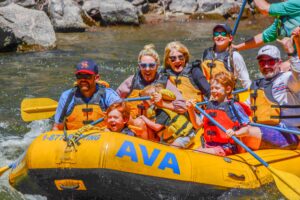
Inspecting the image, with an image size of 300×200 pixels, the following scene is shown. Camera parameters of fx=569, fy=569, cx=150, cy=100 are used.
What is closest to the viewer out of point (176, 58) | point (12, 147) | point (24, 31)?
point (176, 58)

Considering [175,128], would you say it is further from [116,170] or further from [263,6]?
[263,6]

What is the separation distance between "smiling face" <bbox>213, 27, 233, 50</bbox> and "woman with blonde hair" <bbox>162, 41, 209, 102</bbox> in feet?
1.44

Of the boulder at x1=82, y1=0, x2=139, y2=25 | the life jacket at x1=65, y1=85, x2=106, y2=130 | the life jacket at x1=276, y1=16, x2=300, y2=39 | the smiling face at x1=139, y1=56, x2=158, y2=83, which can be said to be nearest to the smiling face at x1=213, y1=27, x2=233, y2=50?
the life jacket at x1=276, y1=16, x2=300, y2=39

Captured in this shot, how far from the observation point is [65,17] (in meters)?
14.0

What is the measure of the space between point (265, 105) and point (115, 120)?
1371 mm

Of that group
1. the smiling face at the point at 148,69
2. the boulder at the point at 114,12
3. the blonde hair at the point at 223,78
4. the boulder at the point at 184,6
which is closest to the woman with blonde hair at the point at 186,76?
the smiling face at the point at 148,69

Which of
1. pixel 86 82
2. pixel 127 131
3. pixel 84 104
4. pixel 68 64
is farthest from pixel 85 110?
pixel 68 64

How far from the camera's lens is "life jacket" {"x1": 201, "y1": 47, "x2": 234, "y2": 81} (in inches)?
229

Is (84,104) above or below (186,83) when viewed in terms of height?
below

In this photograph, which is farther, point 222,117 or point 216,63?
point 216,63

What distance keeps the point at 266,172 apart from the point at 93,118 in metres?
1.46

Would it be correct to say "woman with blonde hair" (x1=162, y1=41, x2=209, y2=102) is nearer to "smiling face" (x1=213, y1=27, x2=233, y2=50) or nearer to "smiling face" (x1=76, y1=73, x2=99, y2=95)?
"smiling face" (x1=213, y1=27, x2=233, y2=50)

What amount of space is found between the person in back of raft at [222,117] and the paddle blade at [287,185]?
0.50 m

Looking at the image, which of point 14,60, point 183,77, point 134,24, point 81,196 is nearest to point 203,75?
point 183,77
